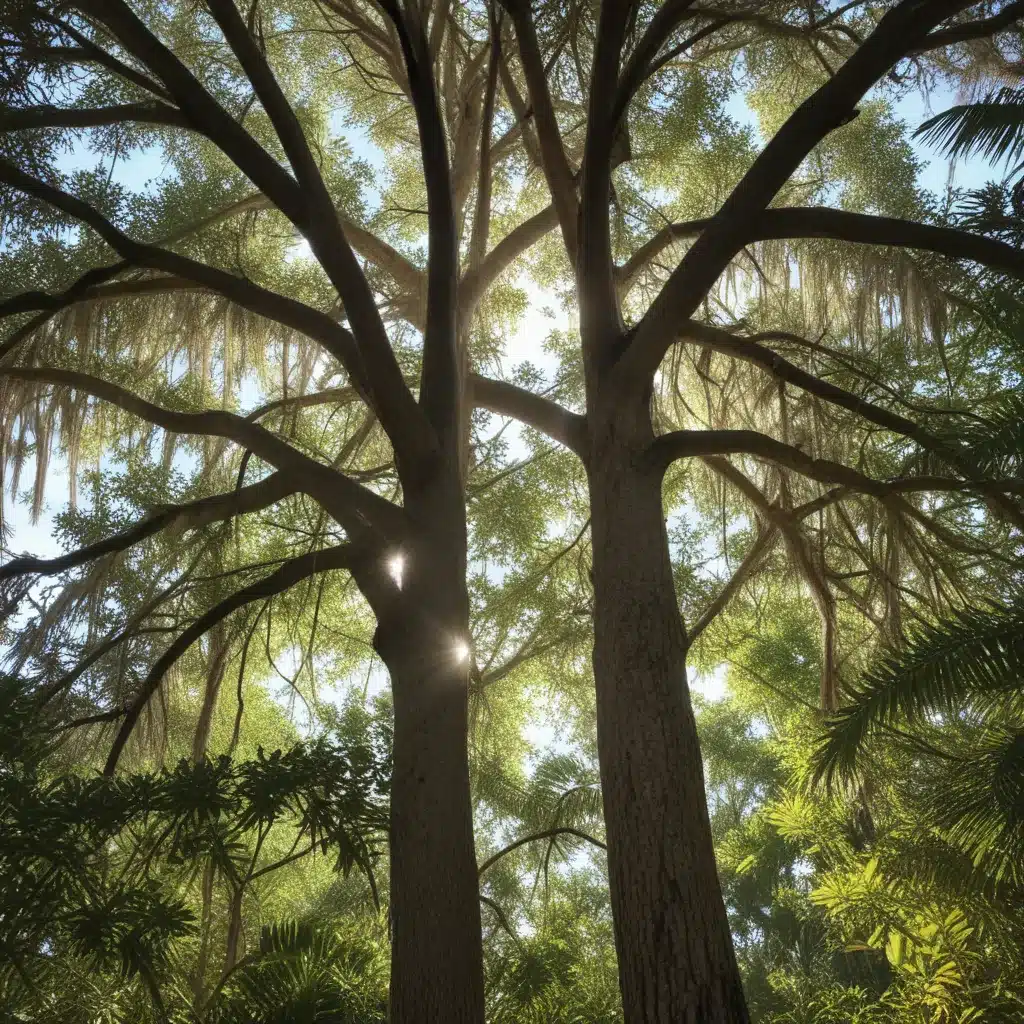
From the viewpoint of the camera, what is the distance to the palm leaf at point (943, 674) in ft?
8.04

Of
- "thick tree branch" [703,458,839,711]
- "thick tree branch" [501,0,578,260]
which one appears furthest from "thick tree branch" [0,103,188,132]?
"thick tree branch" [703,458,839,711]

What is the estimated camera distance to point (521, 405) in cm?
467

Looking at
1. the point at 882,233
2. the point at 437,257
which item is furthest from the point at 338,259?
the point at 882,233

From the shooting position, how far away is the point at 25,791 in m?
2.28

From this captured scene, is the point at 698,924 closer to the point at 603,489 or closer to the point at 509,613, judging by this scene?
the point at 603,489

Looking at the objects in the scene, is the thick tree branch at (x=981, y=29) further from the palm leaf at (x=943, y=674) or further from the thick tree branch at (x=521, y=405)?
the palm leaf at (x=943, y=674)

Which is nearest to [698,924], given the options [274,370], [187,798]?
[187,798]

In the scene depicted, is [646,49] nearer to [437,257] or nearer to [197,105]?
[437,257]

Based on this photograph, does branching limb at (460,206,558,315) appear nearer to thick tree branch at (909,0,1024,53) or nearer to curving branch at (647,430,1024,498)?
curving branch at (647,430,1024,498)

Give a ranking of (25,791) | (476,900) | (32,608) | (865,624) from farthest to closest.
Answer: (865,624) → (32,608) → (476,900) → (25,791)

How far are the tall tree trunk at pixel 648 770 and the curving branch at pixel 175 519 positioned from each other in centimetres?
124

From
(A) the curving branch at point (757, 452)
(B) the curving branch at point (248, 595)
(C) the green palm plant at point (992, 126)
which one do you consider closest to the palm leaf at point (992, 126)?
(C) the green palm plant at point (992, 126)

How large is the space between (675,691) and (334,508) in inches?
57.1

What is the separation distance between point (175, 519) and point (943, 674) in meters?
2.76
